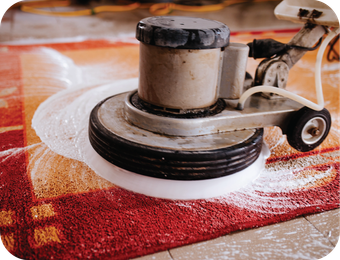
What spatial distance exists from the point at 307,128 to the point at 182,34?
26.9 inches

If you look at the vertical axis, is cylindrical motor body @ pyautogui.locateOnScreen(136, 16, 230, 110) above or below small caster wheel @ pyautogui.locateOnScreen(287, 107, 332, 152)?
above

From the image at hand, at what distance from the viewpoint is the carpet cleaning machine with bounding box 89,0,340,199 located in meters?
1.07

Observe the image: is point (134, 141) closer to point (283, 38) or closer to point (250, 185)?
point (250, 185)

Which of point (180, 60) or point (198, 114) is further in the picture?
point (198, 114)

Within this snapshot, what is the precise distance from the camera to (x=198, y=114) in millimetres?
1200

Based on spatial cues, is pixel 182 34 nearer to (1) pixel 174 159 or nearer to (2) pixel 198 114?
(2) pixel 198 114

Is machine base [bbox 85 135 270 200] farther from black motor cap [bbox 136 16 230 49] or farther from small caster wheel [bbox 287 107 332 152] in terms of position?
black motor cap [bbox 136 16 230 49]

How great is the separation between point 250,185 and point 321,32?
0.74m

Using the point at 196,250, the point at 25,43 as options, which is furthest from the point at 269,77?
the point at 25,43

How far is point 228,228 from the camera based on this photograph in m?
0.97

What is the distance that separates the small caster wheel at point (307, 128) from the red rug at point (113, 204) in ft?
0.31

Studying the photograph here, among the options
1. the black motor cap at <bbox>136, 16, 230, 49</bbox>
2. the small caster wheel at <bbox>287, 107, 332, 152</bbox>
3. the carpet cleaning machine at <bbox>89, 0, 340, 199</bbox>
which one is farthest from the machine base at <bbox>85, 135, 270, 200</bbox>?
the black motor cap at <bbox>136, 16, 230, 49</bbox>

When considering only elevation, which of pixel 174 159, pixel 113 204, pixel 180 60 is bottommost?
Answer: pixel 113 204

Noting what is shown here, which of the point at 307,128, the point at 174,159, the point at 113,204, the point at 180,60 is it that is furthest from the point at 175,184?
the point at 307,128
